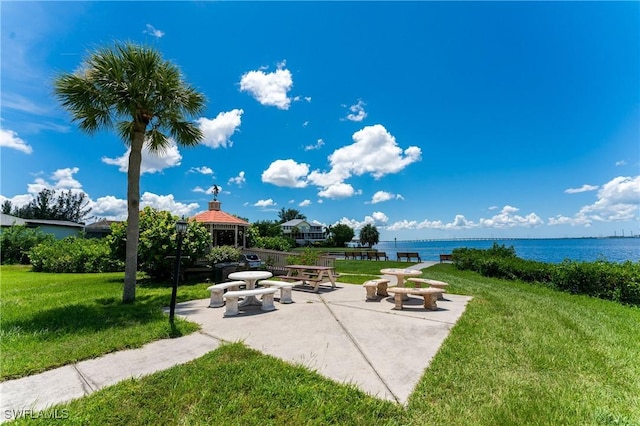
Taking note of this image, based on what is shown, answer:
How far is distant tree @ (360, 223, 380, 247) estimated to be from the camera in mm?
56531

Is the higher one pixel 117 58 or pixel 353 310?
pixel 117 58

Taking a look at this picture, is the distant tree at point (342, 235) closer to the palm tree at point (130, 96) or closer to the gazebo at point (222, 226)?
the gazebo at point (222, 226)

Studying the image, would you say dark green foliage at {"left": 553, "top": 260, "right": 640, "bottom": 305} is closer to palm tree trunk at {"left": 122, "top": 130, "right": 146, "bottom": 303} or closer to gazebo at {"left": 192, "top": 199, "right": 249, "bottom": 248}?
palm tree trunk at {"left": 122, "top": 130, "right": 146, "bottom": 303}

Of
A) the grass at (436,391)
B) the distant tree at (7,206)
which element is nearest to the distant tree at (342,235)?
the grass at (436,391)

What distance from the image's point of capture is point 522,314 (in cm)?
587

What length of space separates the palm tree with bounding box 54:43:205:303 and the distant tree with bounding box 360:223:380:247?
167 ft

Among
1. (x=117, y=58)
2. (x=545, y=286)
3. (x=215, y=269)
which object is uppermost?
(x=117, y=58)

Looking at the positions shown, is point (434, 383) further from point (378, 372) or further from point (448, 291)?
point (448, 291)

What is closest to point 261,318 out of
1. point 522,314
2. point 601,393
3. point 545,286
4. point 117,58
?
point 601,393

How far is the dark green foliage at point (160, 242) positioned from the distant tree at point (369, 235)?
156 ft

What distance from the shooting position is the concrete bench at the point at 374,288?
7365 millimetres

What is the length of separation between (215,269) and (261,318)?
216 inches

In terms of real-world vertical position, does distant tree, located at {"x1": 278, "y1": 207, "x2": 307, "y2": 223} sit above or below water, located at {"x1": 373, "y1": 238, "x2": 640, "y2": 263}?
above

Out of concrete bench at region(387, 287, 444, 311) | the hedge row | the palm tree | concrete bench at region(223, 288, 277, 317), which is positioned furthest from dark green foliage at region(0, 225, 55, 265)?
the hedge row
